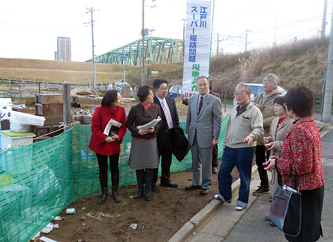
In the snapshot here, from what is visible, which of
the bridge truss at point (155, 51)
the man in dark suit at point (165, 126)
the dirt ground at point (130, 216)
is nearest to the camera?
the dirt ground at point (130, 216)

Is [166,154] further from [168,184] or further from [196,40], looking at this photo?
[196,40]

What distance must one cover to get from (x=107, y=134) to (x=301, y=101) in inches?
100

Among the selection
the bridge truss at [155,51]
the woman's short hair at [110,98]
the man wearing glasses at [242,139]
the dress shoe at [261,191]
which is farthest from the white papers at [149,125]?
the bridge truss at [155,51]

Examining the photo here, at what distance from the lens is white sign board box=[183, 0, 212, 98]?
5523 mm

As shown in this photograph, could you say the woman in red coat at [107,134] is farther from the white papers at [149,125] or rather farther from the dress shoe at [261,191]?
the dress shoe at [261,191]

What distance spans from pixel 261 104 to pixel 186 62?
2.09 meters

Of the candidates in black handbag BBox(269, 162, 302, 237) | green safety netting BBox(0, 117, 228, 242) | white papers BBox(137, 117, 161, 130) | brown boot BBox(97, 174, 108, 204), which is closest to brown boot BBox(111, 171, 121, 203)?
brown boot BBox(97, 174, 108, 204)

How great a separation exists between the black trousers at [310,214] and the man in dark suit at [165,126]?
248cm

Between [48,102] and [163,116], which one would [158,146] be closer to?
[163,116]

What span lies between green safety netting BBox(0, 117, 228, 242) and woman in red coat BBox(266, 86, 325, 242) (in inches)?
103

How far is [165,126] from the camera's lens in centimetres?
425

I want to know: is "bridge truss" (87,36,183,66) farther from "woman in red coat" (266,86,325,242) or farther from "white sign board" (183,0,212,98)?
"woman in red coat" (266,86,325,242)

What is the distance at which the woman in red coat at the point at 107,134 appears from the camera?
3666 millimetres

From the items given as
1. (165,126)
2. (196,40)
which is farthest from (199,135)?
(196,40)
